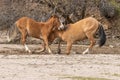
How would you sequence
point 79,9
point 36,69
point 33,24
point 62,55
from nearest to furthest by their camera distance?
point 36,69, point 62,55, point 33,24, point 79,9

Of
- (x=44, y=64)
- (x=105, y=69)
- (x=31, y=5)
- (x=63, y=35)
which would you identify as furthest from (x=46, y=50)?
(x=31, y=5)

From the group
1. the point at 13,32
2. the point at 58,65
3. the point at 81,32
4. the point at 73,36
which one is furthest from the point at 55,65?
the point at 13,32

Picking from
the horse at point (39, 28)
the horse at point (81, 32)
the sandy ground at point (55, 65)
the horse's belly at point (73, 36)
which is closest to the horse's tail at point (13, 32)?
the horse at point (39, 28)

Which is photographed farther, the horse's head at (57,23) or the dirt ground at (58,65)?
the horse's head at (57,23)

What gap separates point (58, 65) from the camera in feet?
59.3

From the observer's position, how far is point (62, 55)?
2170 cm

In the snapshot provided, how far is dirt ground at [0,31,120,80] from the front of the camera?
15.3 meters

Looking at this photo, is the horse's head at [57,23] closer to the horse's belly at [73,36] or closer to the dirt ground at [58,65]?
the horse's belly at [73,36]

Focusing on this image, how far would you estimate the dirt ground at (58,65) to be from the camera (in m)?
15.3

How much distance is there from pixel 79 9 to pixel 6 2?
463 centimetres

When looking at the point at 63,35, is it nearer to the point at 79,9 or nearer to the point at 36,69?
the point at 36,69

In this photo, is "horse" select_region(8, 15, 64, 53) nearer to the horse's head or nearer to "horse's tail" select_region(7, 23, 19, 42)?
the horse's head

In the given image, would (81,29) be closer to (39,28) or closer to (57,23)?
(57,23)

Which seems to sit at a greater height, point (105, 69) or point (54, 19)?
point (54, 19)
